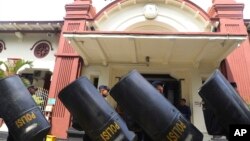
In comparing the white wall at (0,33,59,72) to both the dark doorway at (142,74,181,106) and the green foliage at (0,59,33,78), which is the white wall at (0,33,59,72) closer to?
the green foliage at (0,59,33,78)

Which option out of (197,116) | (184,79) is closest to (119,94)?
(197,116)

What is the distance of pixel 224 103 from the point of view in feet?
8.45

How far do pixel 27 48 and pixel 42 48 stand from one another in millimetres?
626

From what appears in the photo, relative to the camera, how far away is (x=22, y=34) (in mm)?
11562

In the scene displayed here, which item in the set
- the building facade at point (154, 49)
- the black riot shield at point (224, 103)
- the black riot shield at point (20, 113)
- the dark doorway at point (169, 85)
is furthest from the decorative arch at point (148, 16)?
the black riot shield at point (224, 103)

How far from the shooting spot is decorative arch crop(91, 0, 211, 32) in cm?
971

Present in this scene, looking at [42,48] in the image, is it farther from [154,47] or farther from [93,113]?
[93,113]

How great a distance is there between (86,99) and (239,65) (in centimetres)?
737

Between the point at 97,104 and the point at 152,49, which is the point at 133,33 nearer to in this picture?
the point at 152,49

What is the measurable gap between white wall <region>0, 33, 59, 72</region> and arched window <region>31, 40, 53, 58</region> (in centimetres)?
12

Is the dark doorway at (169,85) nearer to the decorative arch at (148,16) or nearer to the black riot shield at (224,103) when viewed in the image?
the decorative arch at (148,16)

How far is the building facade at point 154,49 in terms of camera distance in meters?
8.05

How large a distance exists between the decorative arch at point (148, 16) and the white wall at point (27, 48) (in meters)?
2.32

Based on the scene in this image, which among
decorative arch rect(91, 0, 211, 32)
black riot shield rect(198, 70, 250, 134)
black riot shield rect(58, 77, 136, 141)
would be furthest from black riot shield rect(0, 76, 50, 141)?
decorative arch rect(91, 0, 211, 32)
